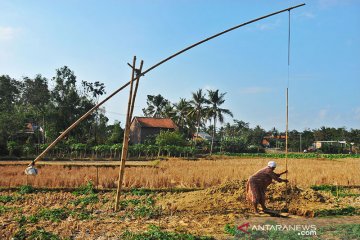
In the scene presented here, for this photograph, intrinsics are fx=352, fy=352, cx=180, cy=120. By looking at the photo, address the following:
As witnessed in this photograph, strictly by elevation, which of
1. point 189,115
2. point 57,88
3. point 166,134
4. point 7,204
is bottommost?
point 7,204

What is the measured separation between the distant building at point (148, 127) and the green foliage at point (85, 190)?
2950cm

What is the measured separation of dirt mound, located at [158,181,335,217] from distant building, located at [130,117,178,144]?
103 feet

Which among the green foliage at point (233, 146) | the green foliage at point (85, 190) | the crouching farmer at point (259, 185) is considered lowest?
the green foliage at point (85, 190)

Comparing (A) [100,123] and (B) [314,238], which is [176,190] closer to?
(B) [314,238]

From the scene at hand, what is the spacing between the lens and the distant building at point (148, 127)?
40.7 m

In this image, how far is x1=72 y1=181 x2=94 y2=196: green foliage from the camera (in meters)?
10.0

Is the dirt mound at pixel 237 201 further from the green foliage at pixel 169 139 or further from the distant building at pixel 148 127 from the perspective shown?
the distant building at pixel 148 127

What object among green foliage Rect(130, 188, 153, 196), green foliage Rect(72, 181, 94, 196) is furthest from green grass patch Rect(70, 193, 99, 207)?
green foliage Rect(130, 188, 153, 196)

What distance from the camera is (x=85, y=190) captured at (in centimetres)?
1026

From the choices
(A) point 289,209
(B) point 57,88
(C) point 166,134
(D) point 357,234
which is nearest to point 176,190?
(A) point 289,209

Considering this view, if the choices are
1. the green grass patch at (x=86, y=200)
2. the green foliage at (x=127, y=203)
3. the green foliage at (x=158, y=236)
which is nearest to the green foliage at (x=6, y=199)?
the green grass patch at (x=86, y=200)

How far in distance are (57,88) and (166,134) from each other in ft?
53.0

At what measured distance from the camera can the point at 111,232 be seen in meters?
5.86

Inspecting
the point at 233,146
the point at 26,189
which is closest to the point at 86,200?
the point at 26,189
